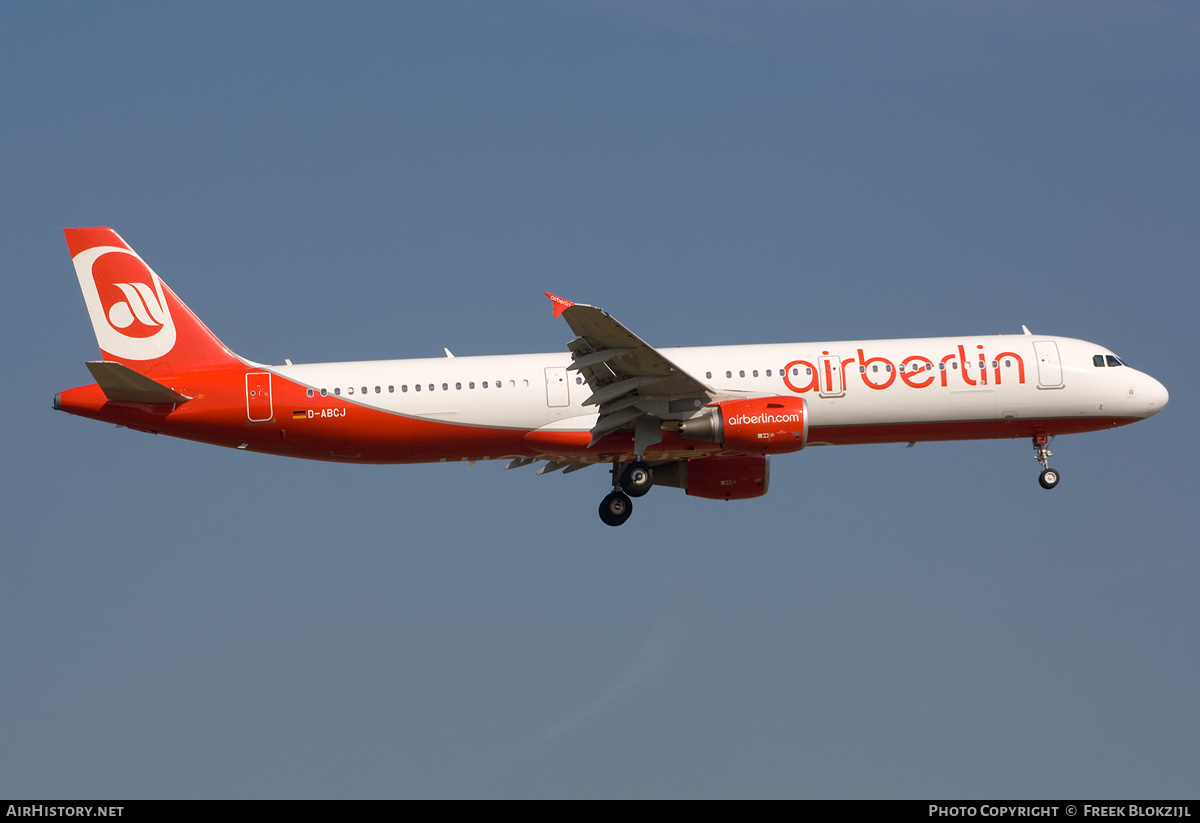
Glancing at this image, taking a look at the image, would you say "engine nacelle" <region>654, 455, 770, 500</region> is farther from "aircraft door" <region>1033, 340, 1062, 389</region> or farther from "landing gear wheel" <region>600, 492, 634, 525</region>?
"aircraft door" <region>1033, 340, 1062, 389</region>

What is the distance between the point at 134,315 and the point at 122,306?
0.49 meters

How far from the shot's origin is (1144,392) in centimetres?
4912

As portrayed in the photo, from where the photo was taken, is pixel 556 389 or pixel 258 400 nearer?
pixel 258 400

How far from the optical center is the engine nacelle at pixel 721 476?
50938mm

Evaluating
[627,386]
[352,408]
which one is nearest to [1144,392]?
[627,386]

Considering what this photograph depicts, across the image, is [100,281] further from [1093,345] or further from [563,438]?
[1093,345]

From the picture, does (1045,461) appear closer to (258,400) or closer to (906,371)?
(906,371)

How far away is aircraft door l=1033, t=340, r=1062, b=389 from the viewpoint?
157ft

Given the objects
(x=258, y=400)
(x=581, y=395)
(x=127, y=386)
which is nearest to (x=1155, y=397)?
(x=581, y=395)

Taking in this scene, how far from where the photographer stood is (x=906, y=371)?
46750 mm

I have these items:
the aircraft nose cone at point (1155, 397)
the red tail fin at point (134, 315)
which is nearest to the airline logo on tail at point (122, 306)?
the red tail fin at point (134, 315)

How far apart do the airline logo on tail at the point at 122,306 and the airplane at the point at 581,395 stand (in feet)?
0.15
